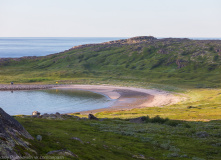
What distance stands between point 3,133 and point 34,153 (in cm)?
316

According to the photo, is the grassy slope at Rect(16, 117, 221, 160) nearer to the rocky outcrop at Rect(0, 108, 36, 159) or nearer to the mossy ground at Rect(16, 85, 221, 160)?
the mossy ground at Rect(16, 85, 221, 160)

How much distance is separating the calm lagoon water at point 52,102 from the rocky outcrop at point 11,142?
7874 cm

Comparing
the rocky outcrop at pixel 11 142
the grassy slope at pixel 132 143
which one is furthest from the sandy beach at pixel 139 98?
the rocky outcrop at pixel 11 142

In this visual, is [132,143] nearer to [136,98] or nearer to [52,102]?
[52,102]

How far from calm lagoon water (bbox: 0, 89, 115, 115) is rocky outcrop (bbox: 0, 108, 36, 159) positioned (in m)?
78.7

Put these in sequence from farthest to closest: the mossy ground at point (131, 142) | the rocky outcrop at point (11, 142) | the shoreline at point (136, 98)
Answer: the shoreline at point (136, 98) → the mossy ground at point (131, 142) → the rocky outcrop at point (11, 142)

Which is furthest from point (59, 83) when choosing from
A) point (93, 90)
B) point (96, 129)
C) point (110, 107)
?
point (96, 129)

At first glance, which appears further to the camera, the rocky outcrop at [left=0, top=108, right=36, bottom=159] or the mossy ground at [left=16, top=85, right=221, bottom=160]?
the mossy ground at [left=16, top=85, right=221, bottom=160]

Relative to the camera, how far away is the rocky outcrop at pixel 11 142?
61.6 feet

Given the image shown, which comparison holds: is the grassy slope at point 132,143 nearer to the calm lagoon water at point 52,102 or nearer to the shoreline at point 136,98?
the shoreline at point 136,98

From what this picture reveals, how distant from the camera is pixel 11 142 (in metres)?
20.8

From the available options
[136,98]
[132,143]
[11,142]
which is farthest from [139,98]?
[11,142]

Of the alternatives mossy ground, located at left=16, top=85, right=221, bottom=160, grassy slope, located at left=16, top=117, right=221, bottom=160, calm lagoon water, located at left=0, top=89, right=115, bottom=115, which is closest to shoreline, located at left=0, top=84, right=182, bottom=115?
calm lagoon water, located at left=0, top=89, right=115, bottom=115

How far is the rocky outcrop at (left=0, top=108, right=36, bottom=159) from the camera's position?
18.8 m
